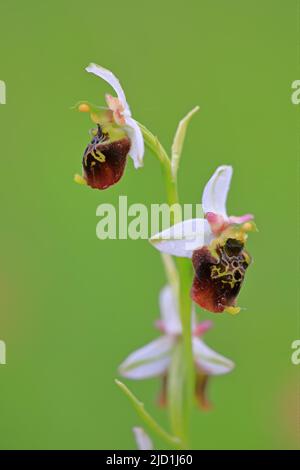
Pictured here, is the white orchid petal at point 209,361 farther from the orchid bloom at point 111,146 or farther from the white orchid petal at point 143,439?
the orchid bloom at point 111,146

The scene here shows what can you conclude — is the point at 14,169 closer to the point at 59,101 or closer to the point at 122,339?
the point at 59,101

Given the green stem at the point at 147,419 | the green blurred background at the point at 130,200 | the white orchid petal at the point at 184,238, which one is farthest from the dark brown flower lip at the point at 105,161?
the green blurred background at the point at 130,200

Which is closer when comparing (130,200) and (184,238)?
(184,238)

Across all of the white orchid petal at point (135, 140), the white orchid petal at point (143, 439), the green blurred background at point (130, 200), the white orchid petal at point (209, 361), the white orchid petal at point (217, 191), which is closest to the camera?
the white orchid petal at point (135, 140)

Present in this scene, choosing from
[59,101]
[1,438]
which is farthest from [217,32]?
[1,438]

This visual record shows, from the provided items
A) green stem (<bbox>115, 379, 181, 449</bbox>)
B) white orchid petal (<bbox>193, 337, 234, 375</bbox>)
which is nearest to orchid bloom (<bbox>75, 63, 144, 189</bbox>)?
green stem (<bbox>115, 379, 181, 449</bbox>)

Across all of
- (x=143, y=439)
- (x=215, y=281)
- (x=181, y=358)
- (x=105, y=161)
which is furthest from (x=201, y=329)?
(x=105, y=161)

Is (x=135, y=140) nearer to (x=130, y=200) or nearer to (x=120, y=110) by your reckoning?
(x=120, y=110)
